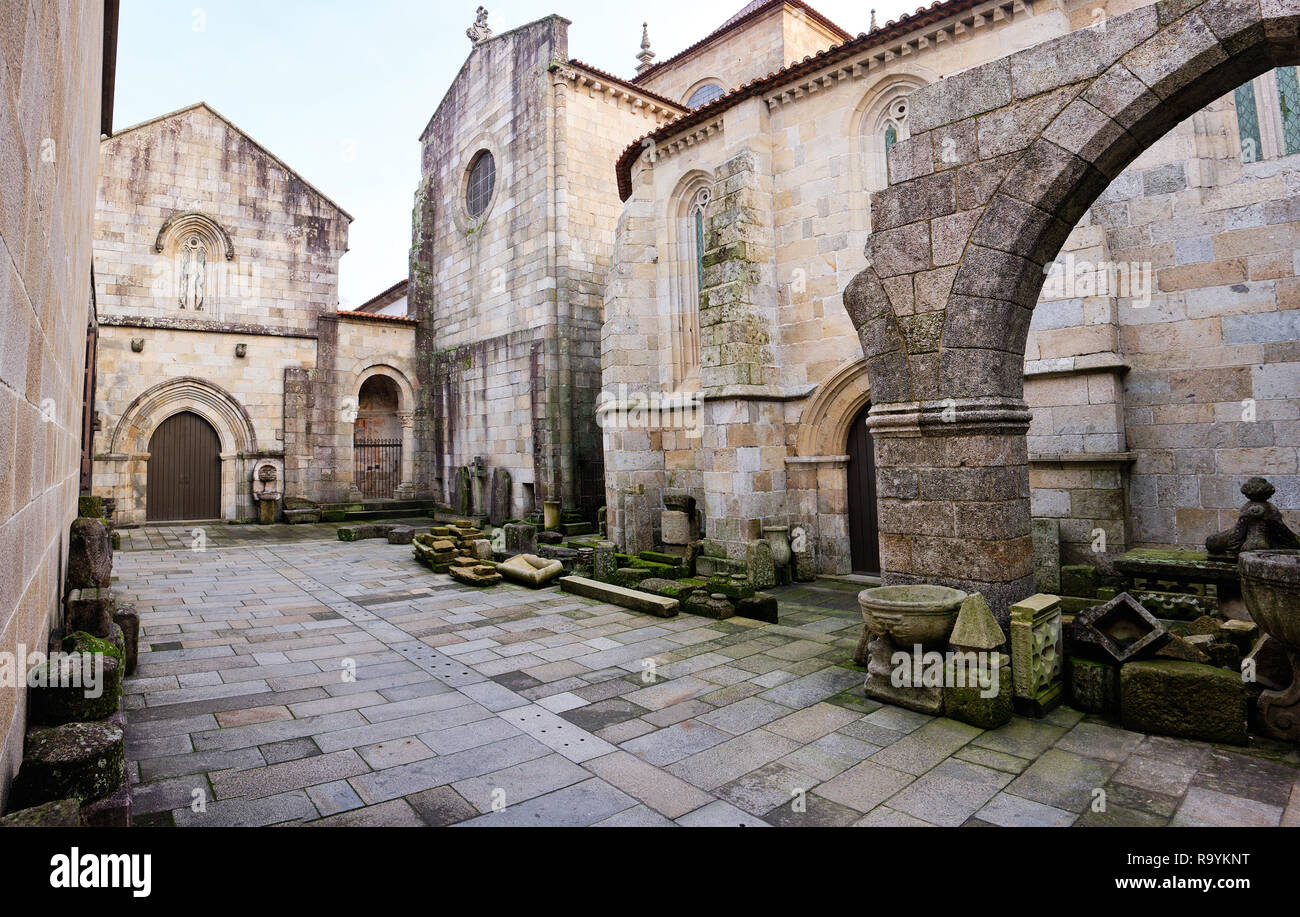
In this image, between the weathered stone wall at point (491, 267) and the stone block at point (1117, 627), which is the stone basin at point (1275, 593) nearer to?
the stone block at point (1117, 627)

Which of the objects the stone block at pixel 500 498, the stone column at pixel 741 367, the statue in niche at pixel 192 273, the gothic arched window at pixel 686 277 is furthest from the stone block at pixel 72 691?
the statue in niche at pixel 192 273

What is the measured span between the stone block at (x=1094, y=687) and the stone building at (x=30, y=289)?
5.40m

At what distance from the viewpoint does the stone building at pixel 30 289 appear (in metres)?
1.75

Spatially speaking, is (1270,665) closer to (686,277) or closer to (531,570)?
(531,570)

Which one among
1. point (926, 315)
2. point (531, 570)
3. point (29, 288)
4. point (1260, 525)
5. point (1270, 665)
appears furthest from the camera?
point (531, 570)

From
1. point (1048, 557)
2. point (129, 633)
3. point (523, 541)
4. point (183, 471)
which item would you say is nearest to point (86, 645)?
point (129, 633)

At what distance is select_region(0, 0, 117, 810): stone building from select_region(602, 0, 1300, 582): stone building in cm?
487

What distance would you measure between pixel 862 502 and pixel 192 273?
1679 cm

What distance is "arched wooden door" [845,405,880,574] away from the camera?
31.1ft

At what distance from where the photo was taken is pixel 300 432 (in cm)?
1730

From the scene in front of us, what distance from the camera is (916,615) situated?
439 centimetres

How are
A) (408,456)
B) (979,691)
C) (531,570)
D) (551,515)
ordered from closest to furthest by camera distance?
(979,691) < (531,570) < (551,515) < (408,456)

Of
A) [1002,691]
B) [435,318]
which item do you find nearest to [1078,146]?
[1002,691]

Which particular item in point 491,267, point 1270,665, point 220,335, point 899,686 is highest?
point 491,267
